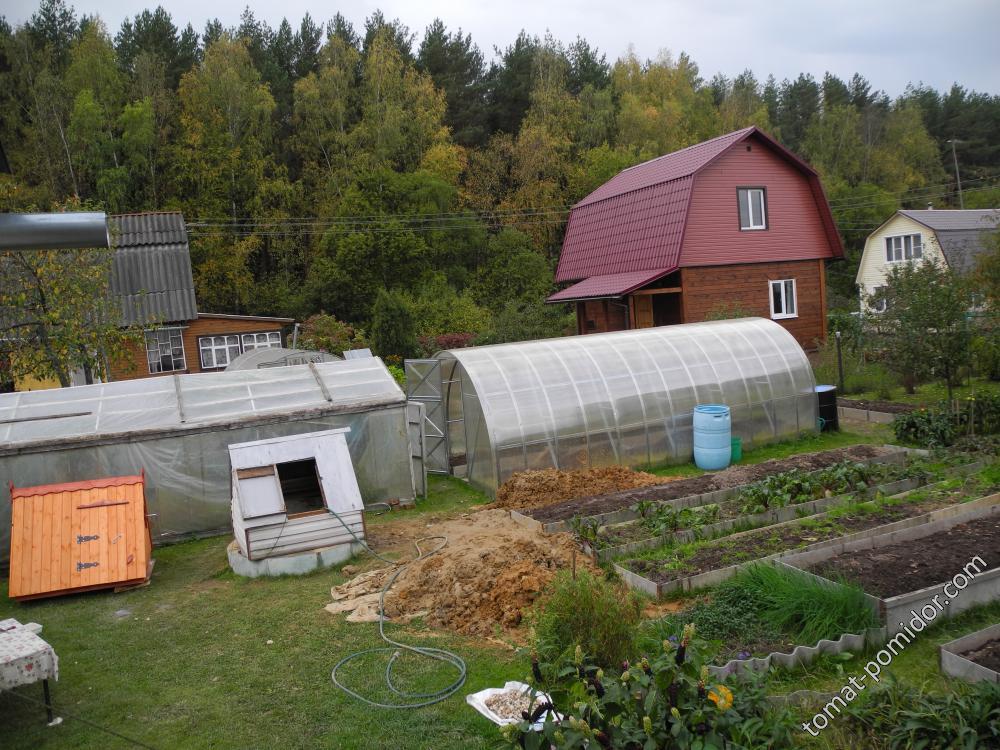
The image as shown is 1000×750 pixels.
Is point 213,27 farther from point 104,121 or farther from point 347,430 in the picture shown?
point 347,430

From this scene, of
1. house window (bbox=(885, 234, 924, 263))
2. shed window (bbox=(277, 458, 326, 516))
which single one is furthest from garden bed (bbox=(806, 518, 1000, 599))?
house window (bbox=(885, 234, 924, 263))

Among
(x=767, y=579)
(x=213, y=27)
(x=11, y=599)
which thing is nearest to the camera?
(x=767, y=579)

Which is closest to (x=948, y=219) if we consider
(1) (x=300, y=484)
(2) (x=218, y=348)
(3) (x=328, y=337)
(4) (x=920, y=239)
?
(4) (x=920, y=239)

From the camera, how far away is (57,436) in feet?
38.6

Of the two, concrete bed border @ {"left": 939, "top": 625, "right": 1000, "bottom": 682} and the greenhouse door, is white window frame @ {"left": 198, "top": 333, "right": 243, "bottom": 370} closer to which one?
the greenhouse door

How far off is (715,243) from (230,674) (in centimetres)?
2100

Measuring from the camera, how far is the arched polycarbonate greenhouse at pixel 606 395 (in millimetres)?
13289

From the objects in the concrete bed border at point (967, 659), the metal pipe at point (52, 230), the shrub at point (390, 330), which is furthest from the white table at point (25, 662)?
the shrub at point (390, 330)

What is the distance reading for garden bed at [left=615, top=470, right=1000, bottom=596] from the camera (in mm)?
8148

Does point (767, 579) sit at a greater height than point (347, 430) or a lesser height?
lesser

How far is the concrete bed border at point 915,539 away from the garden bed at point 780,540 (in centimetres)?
7

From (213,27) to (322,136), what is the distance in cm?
1116

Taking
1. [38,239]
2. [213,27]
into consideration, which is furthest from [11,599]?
[213,27]

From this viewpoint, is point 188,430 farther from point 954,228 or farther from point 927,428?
point 954,228
